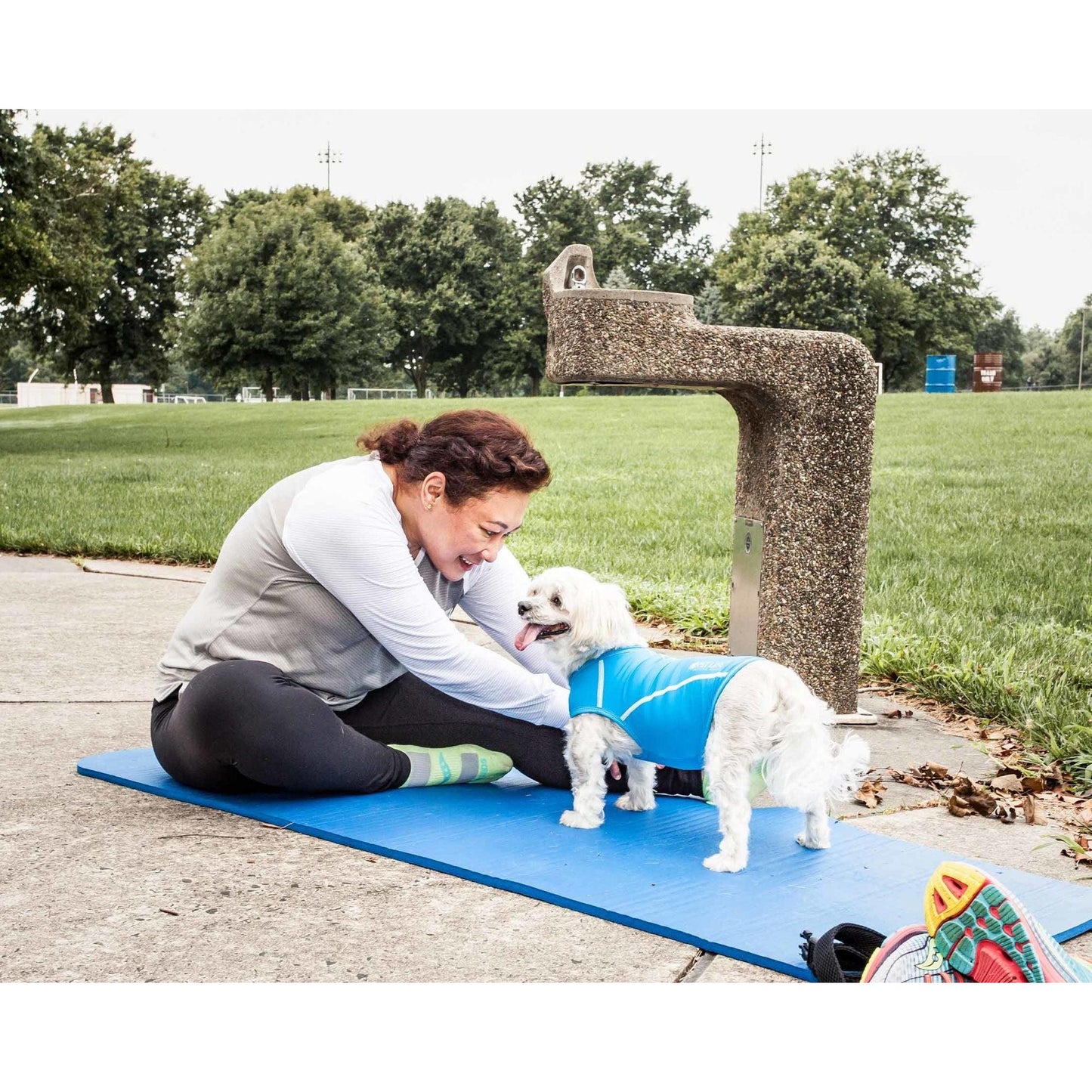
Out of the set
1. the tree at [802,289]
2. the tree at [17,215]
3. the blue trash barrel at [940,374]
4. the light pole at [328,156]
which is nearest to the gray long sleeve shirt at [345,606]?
the tree at [17,215]

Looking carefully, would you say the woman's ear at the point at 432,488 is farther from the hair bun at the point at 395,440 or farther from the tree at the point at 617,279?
the tree at the point at 617,279

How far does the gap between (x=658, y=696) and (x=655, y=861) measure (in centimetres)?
42

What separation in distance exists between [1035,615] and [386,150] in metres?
33.5

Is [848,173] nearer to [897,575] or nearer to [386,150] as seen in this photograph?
[386,150]

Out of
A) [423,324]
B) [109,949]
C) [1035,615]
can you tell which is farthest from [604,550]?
[423,324]

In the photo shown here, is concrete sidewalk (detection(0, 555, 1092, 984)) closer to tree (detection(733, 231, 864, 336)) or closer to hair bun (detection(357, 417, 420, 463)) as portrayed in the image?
hair bun (detection(357, 417, 420, 463))

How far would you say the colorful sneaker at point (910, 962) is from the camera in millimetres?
2047

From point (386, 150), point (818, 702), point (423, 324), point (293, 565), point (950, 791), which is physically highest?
point (386, 150)

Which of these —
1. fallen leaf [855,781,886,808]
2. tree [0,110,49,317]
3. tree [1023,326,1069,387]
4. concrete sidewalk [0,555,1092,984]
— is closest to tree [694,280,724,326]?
tree [1023,326,1069,387]

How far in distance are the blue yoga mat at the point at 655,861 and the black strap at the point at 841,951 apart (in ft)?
0.17

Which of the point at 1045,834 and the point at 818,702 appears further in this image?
the point at 1045,834

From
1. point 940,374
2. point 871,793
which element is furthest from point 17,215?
point 940,374

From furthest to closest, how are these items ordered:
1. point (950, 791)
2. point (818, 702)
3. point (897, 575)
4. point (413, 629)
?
point (897, 575) → point (950, 791) → point (413, 629) → point (818, 702)

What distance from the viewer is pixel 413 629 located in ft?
10.3
